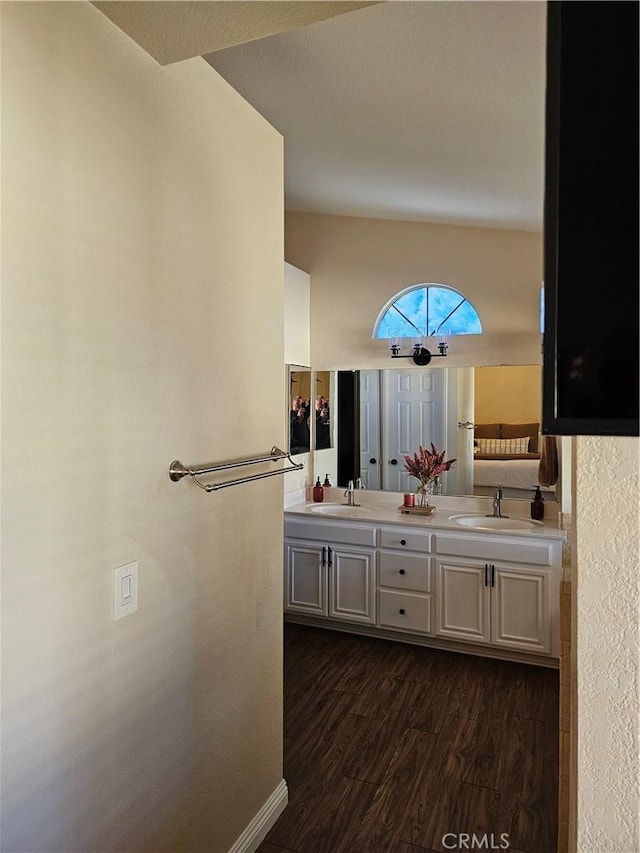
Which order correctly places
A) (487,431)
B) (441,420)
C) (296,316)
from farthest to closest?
(296,316) → (441,420) → (487,431)

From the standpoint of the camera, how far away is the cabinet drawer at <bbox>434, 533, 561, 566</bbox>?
120 inches

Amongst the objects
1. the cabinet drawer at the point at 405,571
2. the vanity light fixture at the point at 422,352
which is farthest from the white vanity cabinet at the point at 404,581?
the vanity light fixture at the point at 422,352

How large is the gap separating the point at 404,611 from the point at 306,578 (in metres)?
0.67

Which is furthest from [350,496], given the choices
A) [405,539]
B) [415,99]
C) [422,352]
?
[415,99]

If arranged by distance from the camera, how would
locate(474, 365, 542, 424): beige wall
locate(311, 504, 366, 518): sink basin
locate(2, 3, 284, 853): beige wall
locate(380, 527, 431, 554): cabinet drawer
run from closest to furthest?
locate(2, 3, 284, 853): beige wall < locate(380, 527, 431, 554): cabinet drawer < locate(474, 365, 542, 424): beige wall < locate(311, 504, 366, 518): sink basin

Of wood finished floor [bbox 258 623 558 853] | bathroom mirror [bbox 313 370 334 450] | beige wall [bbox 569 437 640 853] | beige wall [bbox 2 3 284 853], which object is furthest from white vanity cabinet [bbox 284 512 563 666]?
beige wall [bbox 569 437 640 853]

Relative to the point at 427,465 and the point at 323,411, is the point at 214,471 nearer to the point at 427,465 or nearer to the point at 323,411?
the point at 427,465

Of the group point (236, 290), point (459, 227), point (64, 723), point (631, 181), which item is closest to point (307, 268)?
point (459, 227)

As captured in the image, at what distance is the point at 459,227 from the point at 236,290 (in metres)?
2.42

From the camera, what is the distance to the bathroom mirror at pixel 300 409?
12.9 ft

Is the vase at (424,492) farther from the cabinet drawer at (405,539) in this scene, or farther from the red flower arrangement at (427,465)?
the cabinet drawer at (405,539)

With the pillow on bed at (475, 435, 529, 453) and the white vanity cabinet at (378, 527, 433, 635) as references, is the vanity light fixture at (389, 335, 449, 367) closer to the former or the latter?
the pillow on bed at (475, 435, 529, 453)

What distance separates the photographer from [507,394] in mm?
3635

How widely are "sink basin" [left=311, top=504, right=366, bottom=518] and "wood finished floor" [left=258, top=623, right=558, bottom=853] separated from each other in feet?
2.77
